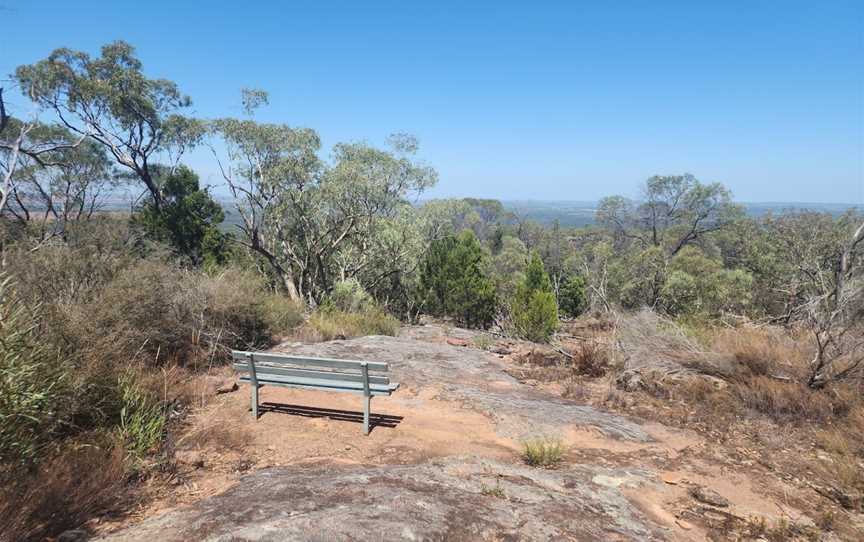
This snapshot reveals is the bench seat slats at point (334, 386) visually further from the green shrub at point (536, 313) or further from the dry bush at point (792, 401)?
the green shrub at point (536, 313)

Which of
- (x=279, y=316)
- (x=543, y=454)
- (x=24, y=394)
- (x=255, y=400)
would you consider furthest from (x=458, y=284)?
(x=24, y=394)

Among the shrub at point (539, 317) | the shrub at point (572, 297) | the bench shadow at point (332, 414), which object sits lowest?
the shrub at point (572, 297)

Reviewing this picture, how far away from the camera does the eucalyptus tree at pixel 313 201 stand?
18406mm

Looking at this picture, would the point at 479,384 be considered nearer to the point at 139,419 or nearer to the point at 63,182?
the point at 139,419

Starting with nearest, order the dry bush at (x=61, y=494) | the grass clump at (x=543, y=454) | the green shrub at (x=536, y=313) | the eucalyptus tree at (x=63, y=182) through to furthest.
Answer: the dry bush at (x=61, y=494) → the grass clump at (x=543, y=454) → the green shrub at (x=536, y=313) → the eucalyptus tree at (x=63, y=182)

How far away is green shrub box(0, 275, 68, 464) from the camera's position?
320 centimetres

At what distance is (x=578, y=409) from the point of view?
20.9 ft

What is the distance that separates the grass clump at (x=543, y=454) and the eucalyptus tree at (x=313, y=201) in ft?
49.2

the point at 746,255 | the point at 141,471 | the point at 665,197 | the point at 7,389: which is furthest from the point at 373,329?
the point at 665,197

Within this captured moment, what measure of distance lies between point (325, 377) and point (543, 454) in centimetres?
263

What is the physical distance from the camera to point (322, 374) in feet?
17.1

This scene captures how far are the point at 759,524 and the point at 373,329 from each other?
9333 millimetres

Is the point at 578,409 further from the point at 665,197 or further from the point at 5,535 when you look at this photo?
the point at 665,197

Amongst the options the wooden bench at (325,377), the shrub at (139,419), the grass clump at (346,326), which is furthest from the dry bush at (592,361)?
the shrub at (139,419)
